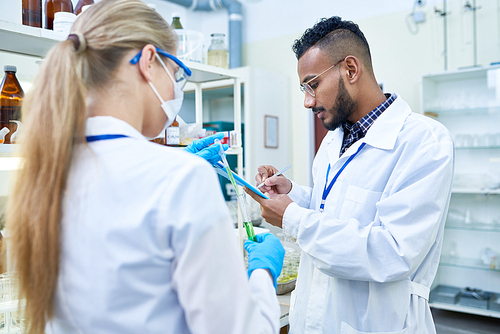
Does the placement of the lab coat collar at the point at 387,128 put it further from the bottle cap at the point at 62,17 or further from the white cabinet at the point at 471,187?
the white cabinet at the point at 471,187

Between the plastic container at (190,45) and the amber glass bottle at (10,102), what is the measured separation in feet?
2.44

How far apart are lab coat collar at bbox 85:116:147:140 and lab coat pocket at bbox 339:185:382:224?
881 mm

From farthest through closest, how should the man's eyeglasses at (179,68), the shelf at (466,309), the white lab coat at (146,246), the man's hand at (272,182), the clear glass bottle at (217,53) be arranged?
the shelf at (466,309), the clear glass bottle at (217,53), the man's hand at (272,182), the man's eyeglasses at (179,68), the white lab coat at (146,246)

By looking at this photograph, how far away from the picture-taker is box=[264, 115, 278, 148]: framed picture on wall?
409cm

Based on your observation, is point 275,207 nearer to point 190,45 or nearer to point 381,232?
point 381,232

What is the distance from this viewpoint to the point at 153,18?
29.9 inches

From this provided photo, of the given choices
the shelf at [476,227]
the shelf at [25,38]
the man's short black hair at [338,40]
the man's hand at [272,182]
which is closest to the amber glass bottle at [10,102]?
the shelf at [25,38]

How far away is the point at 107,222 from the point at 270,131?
361 cm

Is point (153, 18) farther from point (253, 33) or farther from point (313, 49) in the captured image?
point (253, 33)

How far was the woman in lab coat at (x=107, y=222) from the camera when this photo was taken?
612 millimetres

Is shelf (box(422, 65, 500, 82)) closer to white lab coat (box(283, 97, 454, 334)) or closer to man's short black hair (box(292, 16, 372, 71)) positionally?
man's short black hair (box(292, 16, 372, 71))

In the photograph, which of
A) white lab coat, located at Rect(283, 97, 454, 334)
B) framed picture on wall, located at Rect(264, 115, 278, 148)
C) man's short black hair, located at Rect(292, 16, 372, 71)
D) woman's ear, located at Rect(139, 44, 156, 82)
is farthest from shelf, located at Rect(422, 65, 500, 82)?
woman's ear, located at Rect(139, 44, 156, 82)

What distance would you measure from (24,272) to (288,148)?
394cm

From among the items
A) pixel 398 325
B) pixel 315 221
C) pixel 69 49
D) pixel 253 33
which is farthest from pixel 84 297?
pixel 253 33
